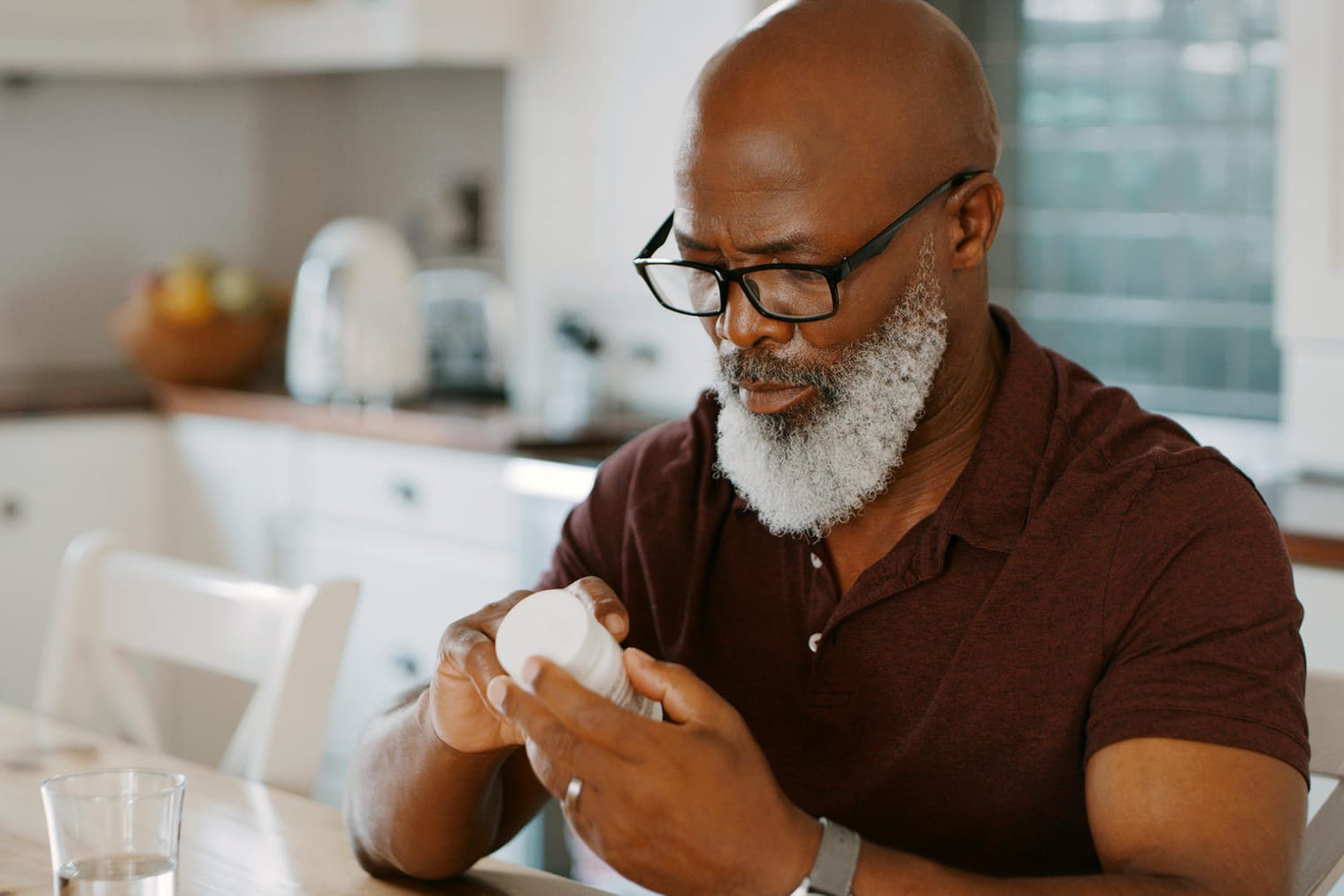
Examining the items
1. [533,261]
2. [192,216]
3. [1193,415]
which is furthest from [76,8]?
[1193,415]

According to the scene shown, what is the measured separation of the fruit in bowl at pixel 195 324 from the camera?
3.26 m

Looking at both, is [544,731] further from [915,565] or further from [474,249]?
[474,249]


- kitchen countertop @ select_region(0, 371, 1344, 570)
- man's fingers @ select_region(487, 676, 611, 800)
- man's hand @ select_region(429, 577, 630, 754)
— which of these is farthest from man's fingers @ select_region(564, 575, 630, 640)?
kitchen countertop @ select_region(0, 371, 1344, 570)

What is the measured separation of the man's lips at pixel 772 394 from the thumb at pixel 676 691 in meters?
0.32

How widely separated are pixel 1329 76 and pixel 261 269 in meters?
2.51

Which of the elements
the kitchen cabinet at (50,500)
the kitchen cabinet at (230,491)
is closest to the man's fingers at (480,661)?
the kitchen cabinet at (230,491)

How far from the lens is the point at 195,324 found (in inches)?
128

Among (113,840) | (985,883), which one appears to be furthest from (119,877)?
(985,883)

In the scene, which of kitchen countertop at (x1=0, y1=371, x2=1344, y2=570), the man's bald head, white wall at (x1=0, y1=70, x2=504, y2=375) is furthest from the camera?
white wall at (x1=0, y1=70, x2=504, y2=375)

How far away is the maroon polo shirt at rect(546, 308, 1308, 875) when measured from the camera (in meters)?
0.97

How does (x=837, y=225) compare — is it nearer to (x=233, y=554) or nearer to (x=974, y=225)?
(x=974, y=225)

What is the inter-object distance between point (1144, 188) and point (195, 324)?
5.96 feet

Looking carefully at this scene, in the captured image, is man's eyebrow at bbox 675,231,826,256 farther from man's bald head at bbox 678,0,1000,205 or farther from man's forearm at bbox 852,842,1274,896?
man's forearm at bbox 852,842,1274,896

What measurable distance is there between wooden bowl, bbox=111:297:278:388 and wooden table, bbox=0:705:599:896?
6.85ft
